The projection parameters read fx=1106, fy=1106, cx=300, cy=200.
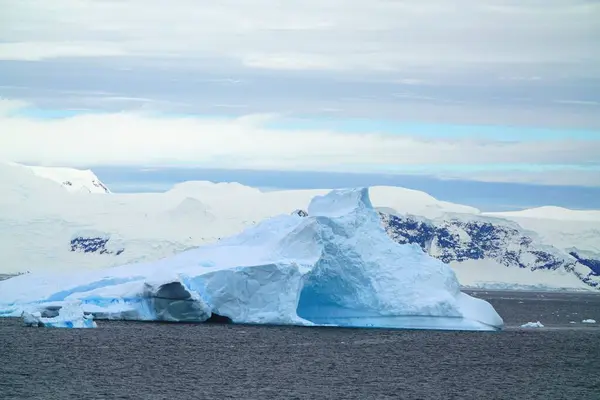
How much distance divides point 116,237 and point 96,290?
4032 inches

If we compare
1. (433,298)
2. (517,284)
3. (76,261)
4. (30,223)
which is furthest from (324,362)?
(517,284)

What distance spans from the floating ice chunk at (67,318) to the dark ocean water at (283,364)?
447mm

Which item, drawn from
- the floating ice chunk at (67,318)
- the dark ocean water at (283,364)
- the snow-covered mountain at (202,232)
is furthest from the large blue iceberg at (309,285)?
the snow-covered mountain at (202,232)

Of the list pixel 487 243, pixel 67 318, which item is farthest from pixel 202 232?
pixel 67 318

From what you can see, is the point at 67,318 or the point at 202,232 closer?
the point at 67,318

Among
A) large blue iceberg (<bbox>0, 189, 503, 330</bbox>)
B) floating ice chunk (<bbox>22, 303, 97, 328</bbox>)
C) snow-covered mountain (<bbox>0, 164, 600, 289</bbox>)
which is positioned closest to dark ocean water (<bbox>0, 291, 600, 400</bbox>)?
floating ice chunk (<bbox>22, 303, 97, 328</bbox>)

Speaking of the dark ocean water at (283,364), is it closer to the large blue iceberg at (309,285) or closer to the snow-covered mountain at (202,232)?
the large blue iceberg at (309,285)

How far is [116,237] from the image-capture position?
138 m

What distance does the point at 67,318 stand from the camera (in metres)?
36.4

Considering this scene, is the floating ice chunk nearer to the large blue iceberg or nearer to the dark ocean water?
the large blue iceberg

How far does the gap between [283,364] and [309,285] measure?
6.31m

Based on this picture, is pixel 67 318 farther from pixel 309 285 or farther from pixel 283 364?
pixel 283 364

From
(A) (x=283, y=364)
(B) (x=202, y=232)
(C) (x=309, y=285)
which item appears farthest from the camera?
(B) (x=202, y=232)

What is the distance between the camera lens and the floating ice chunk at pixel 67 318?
36250mm
